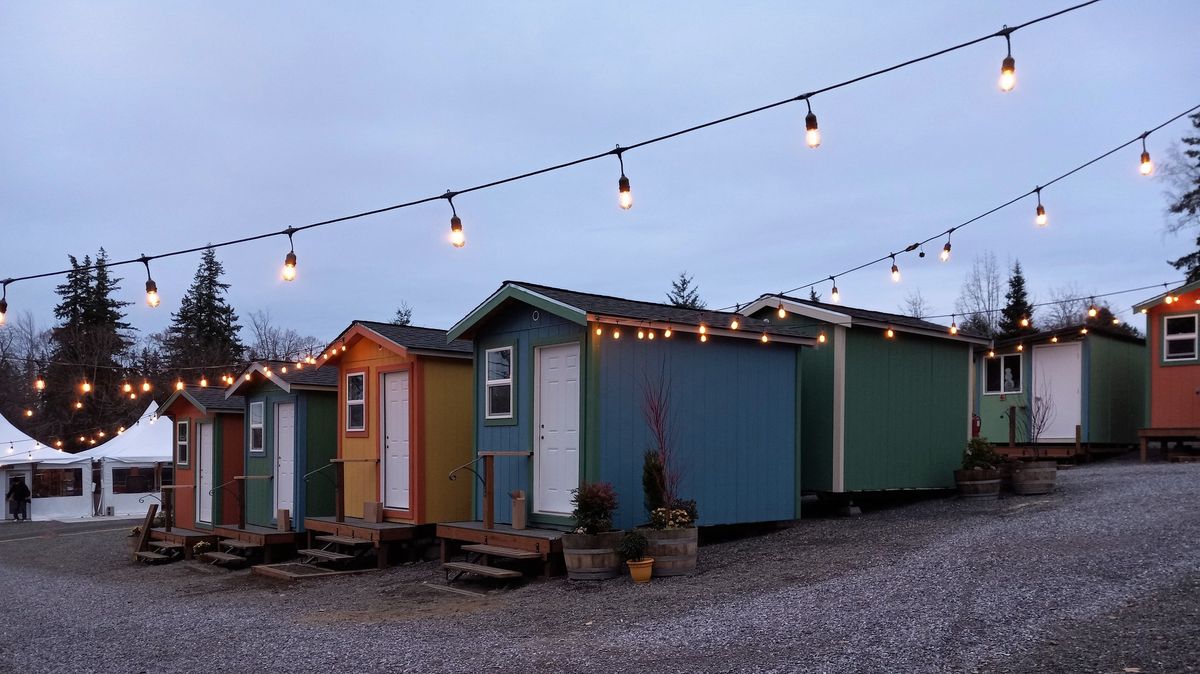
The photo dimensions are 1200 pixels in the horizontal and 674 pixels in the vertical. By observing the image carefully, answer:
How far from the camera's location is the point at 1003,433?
67.9ft

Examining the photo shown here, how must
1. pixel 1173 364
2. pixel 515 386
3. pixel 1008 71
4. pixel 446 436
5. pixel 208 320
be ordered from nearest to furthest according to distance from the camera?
pixel 1008 71 → pixel 515 386 → pixel 446 436 → pixel 1173 364 → pixel 208 320

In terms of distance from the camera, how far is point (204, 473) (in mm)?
18906

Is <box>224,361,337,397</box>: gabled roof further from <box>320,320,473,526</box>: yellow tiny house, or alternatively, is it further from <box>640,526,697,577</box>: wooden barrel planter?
<box>640,526,697,577</box>: wooden barrel planter

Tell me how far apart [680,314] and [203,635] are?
6.25m

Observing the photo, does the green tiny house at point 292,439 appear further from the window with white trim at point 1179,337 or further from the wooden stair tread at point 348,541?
the window with white trim at point 1179,337

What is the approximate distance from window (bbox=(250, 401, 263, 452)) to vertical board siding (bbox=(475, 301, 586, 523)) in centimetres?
646

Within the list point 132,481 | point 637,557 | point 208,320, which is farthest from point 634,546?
point 208,320

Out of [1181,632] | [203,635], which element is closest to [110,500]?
[203,635]

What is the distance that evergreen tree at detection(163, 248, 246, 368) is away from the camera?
4472 cm

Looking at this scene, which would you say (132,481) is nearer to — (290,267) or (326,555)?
(326,555)

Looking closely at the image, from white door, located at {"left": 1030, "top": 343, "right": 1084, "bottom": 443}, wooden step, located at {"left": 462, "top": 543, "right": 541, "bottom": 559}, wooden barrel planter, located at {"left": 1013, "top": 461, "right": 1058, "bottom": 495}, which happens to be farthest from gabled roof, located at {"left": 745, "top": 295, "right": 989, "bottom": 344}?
white door, located at {"left": 1030, "top": 343, "right": 1084, "bottom": 443}

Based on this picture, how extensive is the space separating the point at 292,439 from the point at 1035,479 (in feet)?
37.5

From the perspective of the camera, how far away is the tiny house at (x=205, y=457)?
18.0 m

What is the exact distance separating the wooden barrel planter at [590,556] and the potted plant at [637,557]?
0.24 meters
